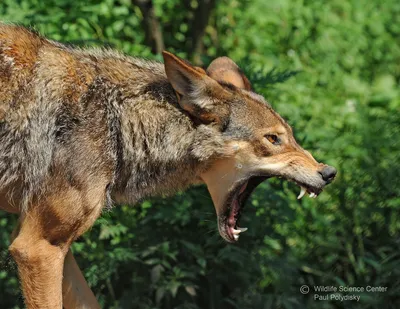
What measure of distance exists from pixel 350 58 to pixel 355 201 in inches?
143

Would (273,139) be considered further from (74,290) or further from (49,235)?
(74,290)

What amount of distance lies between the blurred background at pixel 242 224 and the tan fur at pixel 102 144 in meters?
0.76

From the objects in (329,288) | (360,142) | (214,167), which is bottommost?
(329,288)

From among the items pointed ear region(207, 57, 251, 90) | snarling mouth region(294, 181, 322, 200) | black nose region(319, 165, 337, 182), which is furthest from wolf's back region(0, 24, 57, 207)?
black nose region(319, 165, 337, 182)

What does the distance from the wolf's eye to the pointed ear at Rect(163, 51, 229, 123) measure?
1.01ft

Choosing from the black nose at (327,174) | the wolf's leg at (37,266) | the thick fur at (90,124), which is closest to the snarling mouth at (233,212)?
the thick fur at (90,124)

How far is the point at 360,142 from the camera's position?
876 centimetres

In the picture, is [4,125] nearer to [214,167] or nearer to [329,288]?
[214,167]

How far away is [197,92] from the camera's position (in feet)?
19.8

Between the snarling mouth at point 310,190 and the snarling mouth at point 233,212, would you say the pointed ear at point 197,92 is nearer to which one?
the snarling mouth at point 233,212

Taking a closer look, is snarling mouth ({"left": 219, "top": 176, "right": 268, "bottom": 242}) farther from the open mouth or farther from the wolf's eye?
the wolf's eye

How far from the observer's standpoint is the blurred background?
285 inches

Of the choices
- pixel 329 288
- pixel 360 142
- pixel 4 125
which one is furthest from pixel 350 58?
pixel 4 125

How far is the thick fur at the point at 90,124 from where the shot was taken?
579 cm
